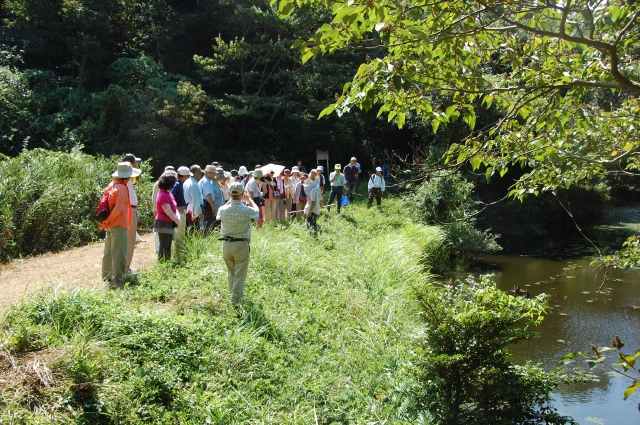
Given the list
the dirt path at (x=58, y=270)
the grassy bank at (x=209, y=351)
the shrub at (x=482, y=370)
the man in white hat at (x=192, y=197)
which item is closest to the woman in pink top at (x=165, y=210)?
the grassy bank at (x=209, y=351)

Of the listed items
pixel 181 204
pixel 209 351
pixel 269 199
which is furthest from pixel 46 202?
pixel 209 351

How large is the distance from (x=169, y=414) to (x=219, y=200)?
628cm

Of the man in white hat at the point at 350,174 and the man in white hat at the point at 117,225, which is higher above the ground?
the man in white hat at the point at 350,174

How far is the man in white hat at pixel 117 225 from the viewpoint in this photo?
25.1 ft

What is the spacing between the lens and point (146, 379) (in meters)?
5.30

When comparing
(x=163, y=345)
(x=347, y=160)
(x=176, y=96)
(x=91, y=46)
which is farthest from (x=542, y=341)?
(x=91, y=46)

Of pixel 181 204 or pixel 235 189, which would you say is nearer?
pixel 235 189

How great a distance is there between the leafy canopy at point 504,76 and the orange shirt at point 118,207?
14.5ft

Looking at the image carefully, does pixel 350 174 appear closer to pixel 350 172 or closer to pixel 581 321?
pixel 350 172

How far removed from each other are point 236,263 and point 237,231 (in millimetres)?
463

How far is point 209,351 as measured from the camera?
6.07 metres

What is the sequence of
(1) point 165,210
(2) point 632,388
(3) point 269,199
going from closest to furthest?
(2) point 632,388, (1) point 165,210, (3) point 269,199

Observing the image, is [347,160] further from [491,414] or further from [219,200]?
[491,414]

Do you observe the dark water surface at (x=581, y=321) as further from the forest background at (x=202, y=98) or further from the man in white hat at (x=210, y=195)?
the man in white hat at (x=210, y=195)
